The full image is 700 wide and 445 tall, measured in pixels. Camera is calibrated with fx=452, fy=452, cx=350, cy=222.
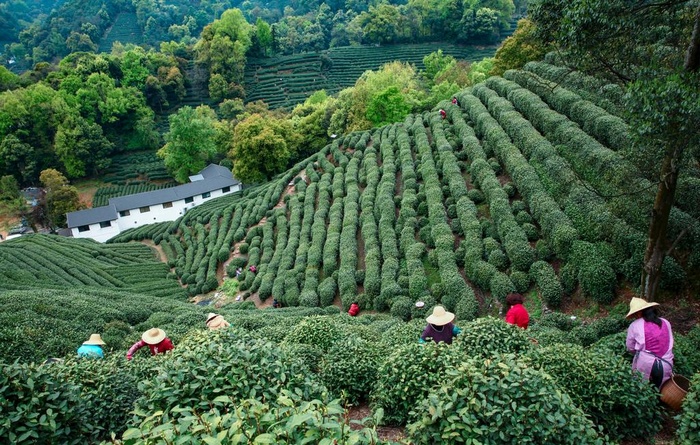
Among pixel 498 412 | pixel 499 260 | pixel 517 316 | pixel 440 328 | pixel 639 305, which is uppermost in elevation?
pixel 498 412

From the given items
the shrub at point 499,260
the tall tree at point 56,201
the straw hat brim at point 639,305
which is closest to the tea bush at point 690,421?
the straw hat brim at point 639,305

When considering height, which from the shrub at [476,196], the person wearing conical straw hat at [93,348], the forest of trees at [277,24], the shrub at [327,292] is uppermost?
the forest of trees at [277,24]

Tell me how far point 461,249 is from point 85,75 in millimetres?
66943

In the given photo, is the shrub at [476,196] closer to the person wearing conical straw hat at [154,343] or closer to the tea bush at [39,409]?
the person wearing conical straw hat at [154,343]

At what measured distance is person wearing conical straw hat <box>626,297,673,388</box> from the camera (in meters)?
6.57

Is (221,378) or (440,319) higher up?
(221,378)

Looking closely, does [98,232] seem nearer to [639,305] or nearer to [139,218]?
[139,218]

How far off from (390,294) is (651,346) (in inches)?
425

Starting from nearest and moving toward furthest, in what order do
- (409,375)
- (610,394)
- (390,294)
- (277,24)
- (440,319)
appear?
(610,394) → (409,375) → (440,319) → (390,294) → (277,24)

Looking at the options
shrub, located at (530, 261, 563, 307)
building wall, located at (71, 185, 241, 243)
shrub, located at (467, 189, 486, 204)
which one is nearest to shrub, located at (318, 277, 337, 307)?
shrub, located at (467, 189, 486, 204)

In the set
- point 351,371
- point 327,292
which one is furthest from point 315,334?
point 327,292

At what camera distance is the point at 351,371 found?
7383mm

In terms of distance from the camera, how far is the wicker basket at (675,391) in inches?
248

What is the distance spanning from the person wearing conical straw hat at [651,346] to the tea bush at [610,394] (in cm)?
39
